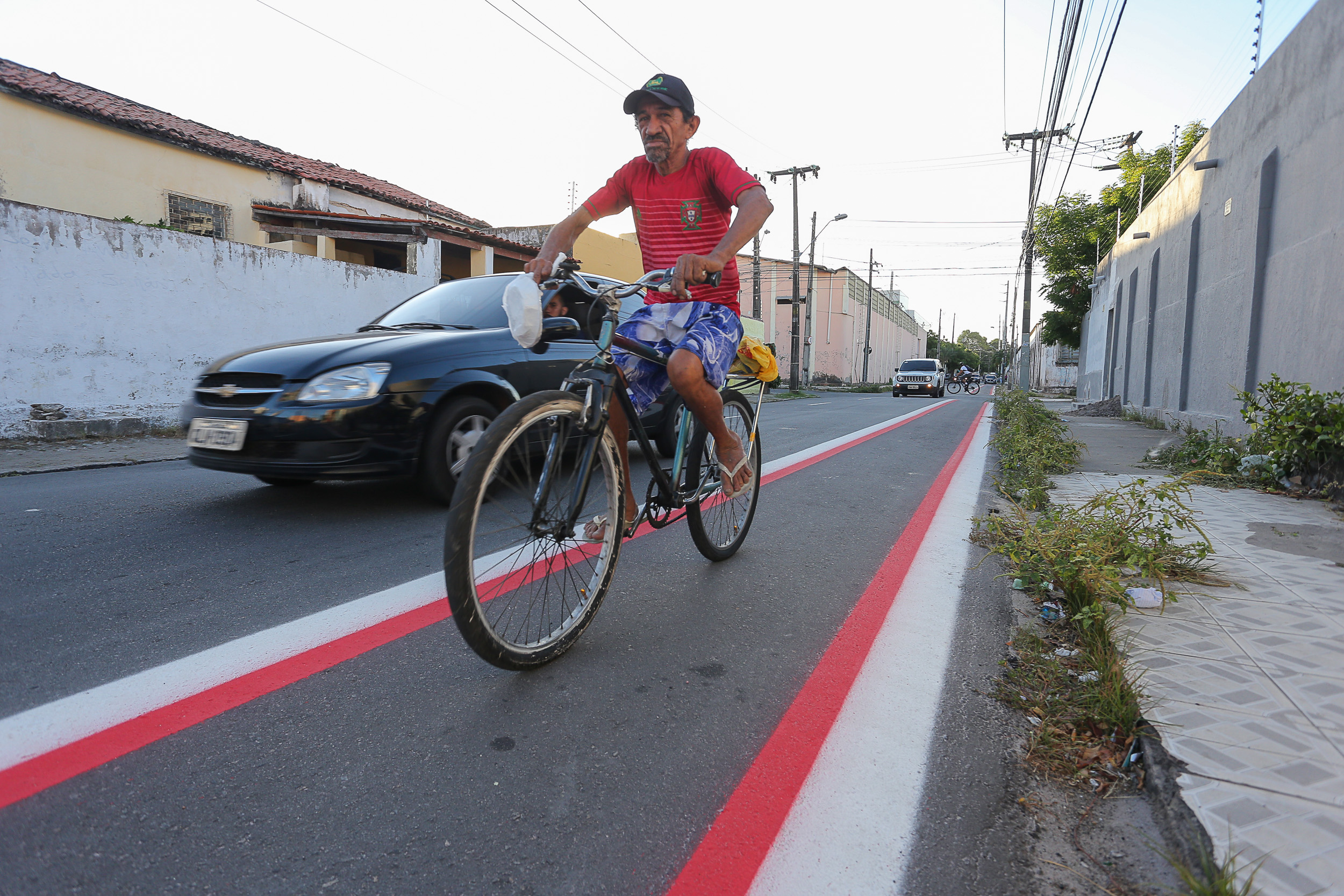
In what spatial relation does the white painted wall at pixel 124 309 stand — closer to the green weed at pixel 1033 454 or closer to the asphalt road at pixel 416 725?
the asphalt road at pixel 416 725

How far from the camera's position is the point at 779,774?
1758mm

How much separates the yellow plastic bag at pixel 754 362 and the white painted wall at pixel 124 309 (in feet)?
26.6

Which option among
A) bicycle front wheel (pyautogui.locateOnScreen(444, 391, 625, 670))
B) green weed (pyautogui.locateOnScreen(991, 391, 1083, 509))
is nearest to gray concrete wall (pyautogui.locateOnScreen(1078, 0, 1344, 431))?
green weed (pyautogui.locateOnScreen(991, 391, 1083, 509))

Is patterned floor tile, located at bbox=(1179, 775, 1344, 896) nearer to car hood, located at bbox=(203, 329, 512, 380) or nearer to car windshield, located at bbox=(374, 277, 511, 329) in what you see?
car hood, located at bbox=(203, 329, 512, 380)

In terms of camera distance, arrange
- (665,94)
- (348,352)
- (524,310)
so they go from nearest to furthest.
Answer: (524,310) → (665,94) → (348,352)

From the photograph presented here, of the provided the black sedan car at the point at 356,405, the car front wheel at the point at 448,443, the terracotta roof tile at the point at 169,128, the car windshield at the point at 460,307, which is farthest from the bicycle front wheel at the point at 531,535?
the terracotta roof tile at the point at 169,128

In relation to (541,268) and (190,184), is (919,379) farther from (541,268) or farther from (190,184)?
(541,268)

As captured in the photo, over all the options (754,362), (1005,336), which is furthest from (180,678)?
(1005,336)

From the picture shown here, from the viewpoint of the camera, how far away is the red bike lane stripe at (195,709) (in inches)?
62.8

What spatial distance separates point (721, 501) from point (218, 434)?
271 cm

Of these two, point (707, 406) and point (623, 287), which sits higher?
point (623, 287)

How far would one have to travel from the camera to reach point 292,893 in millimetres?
1300

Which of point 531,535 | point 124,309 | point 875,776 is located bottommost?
point 875,776

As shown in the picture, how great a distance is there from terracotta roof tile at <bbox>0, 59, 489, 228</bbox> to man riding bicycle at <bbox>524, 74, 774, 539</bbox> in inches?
599
